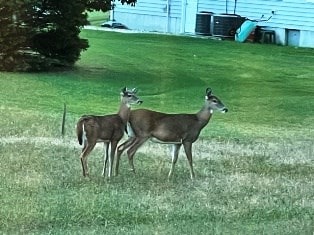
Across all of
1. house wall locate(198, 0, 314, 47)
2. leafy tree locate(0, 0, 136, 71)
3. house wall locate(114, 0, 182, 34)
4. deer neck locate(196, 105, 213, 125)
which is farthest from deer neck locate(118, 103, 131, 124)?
house wall locate(114, 0, 182, 34)

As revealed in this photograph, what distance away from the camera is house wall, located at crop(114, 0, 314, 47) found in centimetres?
3550

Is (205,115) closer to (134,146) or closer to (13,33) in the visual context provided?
(134,146)

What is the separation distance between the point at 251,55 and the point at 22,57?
33.0 ft

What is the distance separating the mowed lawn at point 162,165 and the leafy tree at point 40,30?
0.66 m

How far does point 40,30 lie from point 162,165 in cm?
1386

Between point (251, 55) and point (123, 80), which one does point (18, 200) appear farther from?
point (251, 55)

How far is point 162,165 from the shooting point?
1110 cm

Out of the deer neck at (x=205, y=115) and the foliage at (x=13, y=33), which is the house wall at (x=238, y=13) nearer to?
the foliage at (x=13, y=33)

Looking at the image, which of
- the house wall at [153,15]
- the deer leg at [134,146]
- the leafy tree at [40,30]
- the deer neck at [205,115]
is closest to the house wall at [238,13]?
the house wall at [153,15]

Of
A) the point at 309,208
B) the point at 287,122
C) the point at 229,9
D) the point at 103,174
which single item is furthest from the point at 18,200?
the point at 229,9

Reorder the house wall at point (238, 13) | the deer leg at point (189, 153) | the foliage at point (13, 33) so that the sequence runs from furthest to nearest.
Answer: the house wall at point (238, 13) → the foliage at point (13, 33) → the deer leg at point (189, 153)

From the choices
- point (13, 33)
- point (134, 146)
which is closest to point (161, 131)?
point (134, 146)

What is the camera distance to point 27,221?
777 centimetres

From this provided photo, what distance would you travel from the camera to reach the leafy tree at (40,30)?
76.5 feet
